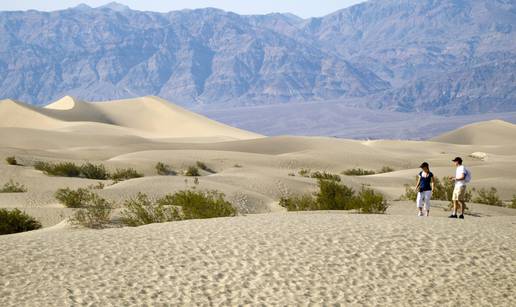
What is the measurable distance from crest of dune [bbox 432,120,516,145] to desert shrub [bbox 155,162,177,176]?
87755mm

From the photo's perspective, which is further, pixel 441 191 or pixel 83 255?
pixel 441 191

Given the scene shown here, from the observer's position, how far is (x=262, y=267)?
935cm

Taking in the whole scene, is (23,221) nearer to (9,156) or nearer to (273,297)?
(273,297)

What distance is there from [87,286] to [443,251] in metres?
5.20

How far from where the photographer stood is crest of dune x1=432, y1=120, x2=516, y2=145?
116m

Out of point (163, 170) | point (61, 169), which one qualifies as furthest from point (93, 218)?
point (163, 170)

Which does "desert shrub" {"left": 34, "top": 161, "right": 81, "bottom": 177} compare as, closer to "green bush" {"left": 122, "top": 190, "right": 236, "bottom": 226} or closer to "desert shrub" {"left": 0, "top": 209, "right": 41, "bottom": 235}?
"green bush" {"left": 122, "top": 190, "right": 236, "bottom": 226}

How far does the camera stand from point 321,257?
988 cm

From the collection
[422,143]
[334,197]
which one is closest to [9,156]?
[334,197]

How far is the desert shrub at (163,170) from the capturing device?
34594 millimetres

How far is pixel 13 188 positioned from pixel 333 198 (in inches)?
423

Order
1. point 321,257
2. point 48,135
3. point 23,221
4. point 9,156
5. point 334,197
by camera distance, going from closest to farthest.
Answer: point 321,257
point 23,221
point 334,197
point 9,156
point 48,135

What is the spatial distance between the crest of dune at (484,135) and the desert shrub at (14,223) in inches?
4205

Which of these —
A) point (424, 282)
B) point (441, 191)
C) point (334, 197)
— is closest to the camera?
point (424, 282)
